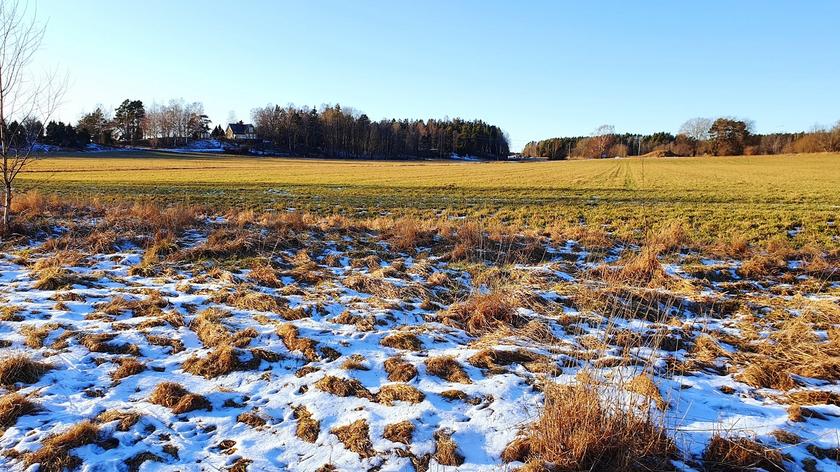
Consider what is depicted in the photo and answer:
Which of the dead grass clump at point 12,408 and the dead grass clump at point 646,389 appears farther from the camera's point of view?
the dead grass clump at point 646,389

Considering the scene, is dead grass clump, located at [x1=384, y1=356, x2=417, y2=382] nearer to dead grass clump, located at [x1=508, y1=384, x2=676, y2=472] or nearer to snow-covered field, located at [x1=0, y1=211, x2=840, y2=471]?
snow-covered field, located at [x1=0, y1=211, x2=840, y2=471]

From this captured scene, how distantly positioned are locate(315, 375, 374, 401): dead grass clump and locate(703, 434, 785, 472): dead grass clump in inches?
103

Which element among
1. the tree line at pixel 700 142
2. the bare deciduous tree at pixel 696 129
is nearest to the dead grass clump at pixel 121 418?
the tree line at pixel 700 142

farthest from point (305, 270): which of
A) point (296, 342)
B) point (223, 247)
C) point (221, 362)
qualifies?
point (221, 362)

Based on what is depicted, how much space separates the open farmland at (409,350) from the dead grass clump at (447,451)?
0.02 metres

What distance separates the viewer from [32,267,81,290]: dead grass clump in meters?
6.35

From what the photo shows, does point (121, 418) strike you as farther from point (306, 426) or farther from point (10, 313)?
point (10, 313)

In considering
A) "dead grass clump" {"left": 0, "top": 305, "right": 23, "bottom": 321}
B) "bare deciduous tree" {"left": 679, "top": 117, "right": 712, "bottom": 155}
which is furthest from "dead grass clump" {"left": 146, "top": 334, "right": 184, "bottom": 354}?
"bare deciduous tree" {"left": 679, "top": 117, "right": 712, "bottom": 155}

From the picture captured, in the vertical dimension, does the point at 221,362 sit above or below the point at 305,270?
below

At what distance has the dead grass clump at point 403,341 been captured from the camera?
192 inches

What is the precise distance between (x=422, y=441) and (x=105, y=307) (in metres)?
4.74

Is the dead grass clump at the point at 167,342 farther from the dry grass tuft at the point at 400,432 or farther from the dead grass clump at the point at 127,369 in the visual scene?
the dry grass tuft at the point at 400,432

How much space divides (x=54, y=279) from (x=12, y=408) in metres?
3.88

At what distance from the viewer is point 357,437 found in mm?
3320
